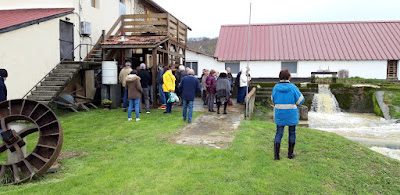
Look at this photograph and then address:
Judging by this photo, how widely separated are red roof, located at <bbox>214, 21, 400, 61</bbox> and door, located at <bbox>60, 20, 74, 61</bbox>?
549 inches

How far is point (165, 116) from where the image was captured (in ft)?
35.3

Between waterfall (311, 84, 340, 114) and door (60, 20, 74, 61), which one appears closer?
door (60, 20, 74, 61)

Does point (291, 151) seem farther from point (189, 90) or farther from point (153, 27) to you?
point (153, 27)

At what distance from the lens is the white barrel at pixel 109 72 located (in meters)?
12.6

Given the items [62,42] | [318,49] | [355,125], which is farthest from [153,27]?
[318,49]

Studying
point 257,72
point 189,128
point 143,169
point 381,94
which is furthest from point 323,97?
point 143,169

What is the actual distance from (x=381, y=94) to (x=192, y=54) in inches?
574

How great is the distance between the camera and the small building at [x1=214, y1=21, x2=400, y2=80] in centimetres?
2464

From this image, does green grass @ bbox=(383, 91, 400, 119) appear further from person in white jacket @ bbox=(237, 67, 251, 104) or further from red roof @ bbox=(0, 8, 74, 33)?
red roof @ bbox=(0, 8, 74, 33)

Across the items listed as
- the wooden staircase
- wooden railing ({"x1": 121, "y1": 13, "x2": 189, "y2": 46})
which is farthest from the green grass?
the wooden staircase

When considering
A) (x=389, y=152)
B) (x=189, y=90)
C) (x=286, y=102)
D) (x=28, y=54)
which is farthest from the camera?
(x=28, y=54)

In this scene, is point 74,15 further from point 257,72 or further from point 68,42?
point 257,72

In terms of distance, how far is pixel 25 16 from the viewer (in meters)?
12.7

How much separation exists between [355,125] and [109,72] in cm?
1026
